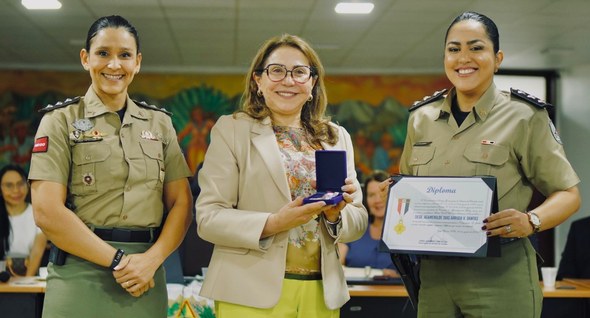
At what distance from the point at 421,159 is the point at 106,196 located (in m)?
1.14

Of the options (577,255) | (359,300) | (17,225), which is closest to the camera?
(359,300)

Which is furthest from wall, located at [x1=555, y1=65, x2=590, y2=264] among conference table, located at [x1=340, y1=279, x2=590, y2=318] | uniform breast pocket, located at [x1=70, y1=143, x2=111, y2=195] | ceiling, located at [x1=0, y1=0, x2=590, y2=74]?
uniform breast pocket, located at [x1=70, y1=143, x2=111, y2=195]

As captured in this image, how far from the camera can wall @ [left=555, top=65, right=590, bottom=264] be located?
31.5 feet

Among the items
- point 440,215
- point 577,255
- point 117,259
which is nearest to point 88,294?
point 117,259

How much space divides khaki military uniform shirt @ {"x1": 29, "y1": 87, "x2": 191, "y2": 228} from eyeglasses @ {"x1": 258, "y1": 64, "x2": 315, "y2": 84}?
525mm

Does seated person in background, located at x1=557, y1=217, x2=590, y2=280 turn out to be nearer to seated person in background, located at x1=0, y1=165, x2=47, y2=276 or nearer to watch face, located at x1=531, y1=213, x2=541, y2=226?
watch face, located at x1=531, y1=213, x2=541, y2=226

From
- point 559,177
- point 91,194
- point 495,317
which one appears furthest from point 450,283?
point 91,194

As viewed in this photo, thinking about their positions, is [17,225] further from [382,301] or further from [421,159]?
[421,159]

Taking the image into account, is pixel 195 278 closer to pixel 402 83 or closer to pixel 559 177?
pixel 559 177

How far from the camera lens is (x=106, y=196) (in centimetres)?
236

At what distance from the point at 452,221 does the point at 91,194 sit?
125 cm

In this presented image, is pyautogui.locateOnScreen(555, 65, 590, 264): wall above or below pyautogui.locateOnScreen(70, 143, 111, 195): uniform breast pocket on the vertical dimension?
above

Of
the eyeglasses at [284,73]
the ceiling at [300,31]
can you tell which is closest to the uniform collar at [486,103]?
the eyeglasses at [284,73]

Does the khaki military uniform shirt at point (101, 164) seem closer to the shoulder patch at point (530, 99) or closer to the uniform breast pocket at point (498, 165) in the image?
the uniform breast pocket at point (498, 165)
